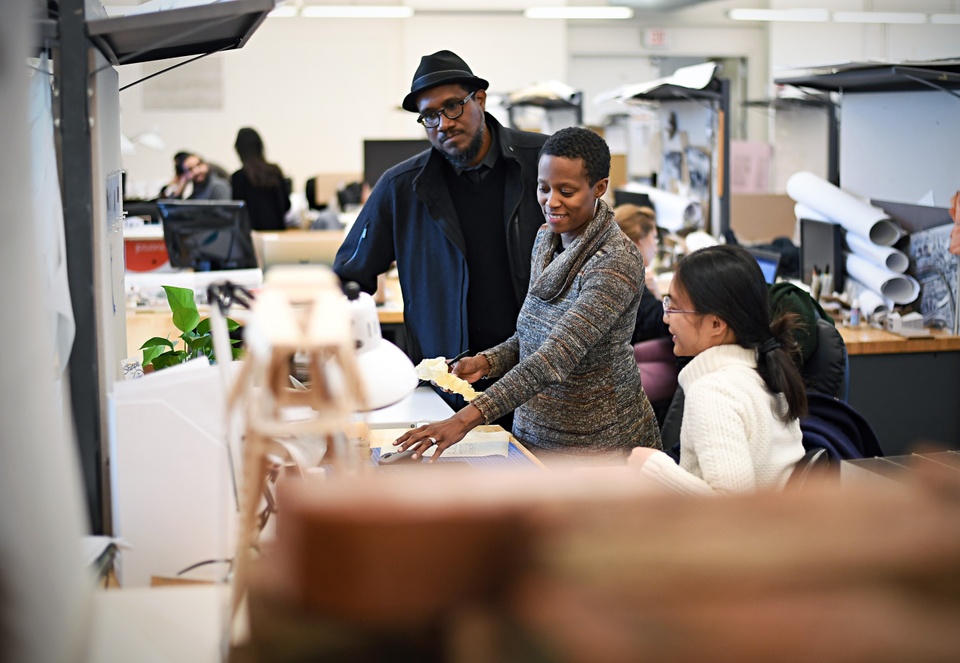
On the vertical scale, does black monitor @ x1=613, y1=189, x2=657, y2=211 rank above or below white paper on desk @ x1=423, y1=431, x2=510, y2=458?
above

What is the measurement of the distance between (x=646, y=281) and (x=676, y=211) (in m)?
2.08

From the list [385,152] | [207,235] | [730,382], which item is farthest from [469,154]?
[385,152]

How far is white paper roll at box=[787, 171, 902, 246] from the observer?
3799mm

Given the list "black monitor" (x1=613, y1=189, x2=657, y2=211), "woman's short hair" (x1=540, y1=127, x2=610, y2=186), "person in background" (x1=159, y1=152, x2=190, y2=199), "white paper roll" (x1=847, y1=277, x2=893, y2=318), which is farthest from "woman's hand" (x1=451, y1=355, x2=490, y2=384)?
"person in background" (x1=159, y1=152, x2=190, y2=199)

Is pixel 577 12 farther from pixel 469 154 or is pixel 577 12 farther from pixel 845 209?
pixel 469 154

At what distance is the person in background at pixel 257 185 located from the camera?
264 inches

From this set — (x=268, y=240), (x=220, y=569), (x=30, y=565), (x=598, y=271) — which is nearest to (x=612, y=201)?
(x=268, y=240)

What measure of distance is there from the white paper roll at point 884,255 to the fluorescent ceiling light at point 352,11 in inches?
312

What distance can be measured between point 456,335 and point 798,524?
207 centimetres

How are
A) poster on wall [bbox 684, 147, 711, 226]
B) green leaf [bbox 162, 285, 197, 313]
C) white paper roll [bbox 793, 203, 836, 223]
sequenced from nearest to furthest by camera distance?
green leaf [bbox 162, 285, 197, 313]
white paper roll [bbox 793, 203, 836, 223]
poster on wall [bbox 684, 147, 711, 226]

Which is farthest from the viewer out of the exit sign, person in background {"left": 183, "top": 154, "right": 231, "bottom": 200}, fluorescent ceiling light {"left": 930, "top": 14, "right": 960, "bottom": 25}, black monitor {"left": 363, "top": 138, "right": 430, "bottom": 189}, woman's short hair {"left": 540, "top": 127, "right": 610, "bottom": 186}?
the exit sign

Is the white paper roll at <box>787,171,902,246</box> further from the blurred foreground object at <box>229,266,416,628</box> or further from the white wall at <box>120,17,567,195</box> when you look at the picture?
the white wall at <box>120,17,567,195</box>

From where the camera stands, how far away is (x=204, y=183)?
7.28 m

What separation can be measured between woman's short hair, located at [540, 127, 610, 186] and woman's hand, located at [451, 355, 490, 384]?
463 mm
